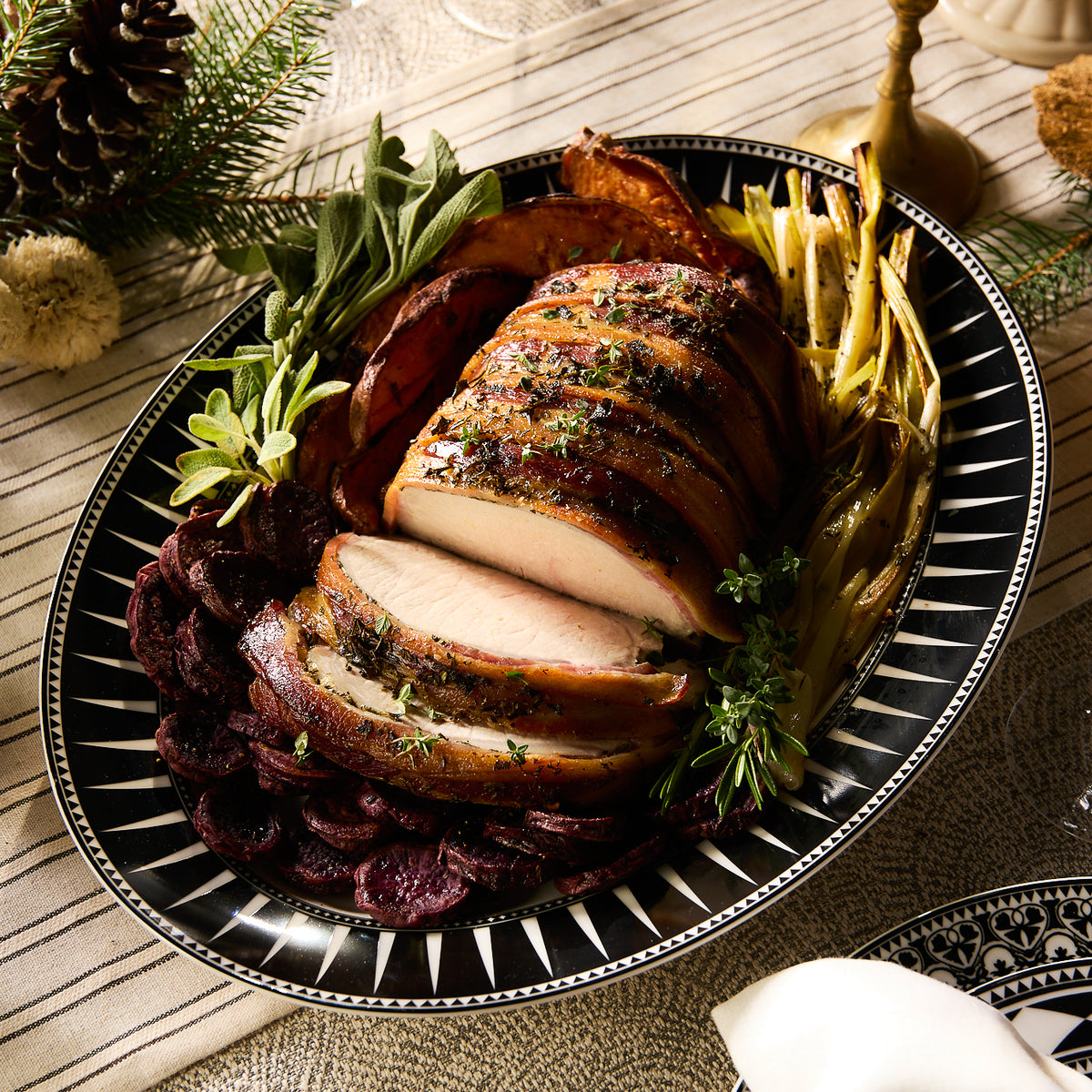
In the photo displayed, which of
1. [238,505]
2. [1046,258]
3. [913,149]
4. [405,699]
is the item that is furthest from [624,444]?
[913,149]

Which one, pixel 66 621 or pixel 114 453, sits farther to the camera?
pixel 114 453

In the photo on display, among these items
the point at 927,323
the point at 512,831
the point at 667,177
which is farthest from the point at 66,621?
the point at 927,323

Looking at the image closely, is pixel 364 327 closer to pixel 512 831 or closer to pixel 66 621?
pixel 66 621

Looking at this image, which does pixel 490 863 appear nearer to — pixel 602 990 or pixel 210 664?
pixel 602 990

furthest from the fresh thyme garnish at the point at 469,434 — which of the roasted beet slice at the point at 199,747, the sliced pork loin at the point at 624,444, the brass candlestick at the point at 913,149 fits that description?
the brass candlestick at the point at 913,149

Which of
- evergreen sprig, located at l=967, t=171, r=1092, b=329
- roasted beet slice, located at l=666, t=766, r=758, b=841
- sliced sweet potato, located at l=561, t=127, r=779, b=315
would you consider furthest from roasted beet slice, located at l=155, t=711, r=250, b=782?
evergreen sprig, located at l=967, t=171, r=1092, b=329

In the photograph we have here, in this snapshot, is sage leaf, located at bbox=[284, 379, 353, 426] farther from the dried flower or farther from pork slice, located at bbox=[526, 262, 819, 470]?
the dried flower
